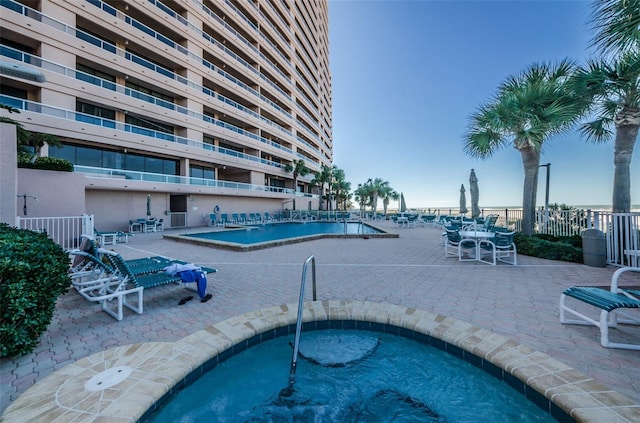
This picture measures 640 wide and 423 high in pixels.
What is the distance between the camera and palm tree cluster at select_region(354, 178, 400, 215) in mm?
43344

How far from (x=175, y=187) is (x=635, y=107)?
21.5 meters

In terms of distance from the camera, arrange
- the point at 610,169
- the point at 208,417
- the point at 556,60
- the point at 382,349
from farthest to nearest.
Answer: the point at 556,60 → the point at 610,169 → the point at 382,349 → the point at 208,417

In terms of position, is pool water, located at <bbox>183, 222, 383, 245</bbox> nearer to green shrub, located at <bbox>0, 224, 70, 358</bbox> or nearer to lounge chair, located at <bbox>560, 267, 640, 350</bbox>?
green shrub, located at <bbox>0, 224, 70, 358</bbox>

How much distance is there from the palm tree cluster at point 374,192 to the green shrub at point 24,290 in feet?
130

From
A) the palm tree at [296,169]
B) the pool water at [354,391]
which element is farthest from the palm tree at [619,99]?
the palm tree at [296,169]

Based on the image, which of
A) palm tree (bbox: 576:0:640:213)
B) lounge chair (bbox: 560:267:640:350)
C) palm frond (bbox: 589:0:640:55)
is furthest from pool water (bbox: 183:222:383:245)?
palm frond (bbox: 589:0:640:55)

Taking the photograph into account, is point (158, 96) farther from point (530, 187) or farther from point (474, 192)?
point (530, 187)

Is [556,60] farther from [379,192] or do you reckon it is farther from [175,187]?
[379,192]

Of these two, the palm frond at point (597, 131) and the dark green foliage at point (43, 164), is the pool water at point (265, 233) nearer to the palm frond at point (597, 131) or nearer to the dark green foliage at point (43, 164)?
the dark green foliage at point (43, 164)

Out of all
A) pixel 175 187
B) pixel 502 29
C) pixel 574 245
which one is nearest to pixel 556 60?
pixel 574 245

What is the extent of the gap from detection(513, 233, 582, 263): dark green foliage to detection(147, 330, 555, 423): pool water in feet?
20.2

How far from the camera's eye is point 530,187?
7984 millimetres

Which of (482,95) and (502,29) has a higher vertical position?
(502,29)

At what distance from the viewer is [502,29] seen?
14.1 metres
